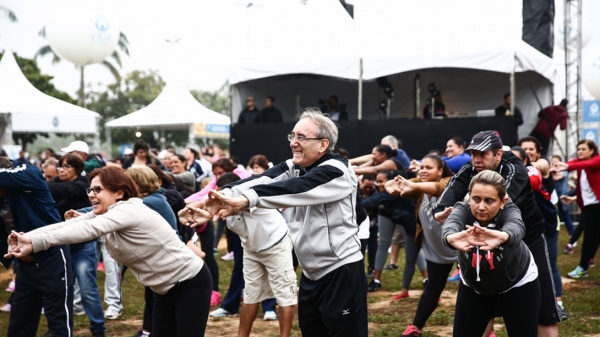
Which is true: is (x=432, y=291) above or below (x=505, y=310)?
below

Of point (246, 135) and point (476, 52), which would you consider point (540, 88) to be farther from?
point (246, 135)

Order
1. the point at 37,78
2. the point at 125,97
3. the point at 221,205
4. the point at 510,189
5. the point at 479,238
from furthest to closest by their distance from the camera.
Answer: the point at 125,97
the point at 37,78
the point at 510,189
the point at 479,238
the point at 221,205

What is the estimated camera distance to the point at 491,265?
391 centimetres

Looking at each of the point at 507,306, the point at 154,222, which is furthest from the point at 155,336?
the point at 507,306

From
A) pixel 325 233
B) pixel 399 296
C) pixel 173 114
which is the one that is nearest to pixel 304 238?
pixel 325 233

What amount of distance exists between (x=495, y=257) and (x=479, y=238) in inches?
11.8

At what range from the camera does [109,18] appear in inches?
528

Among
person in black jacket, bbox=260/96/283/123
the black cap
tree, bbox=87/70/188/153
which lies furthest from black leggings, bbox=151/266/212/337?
tree, bbox=87/70/188/153

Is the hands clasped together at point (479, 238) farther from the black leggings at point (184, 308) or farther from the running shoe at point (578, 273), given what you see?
the running shoe at point (578, 273)

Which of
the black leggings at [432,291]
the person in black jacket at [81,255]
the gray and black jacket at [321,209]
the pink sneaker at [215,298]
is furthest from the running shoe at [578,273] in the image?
the gray and black jacket at [321,209]

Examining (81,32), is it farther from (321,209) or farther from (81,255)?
(321,209)

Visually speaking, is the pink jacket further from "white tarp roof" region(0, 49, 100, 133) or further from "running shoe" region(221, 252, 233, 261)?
"white tarp roof" region(0, 49, 100, 133)

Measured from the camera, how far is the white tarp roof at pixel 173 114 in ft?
58.5

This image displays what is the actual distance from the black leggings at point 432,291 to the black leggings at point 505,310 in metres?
1.94
